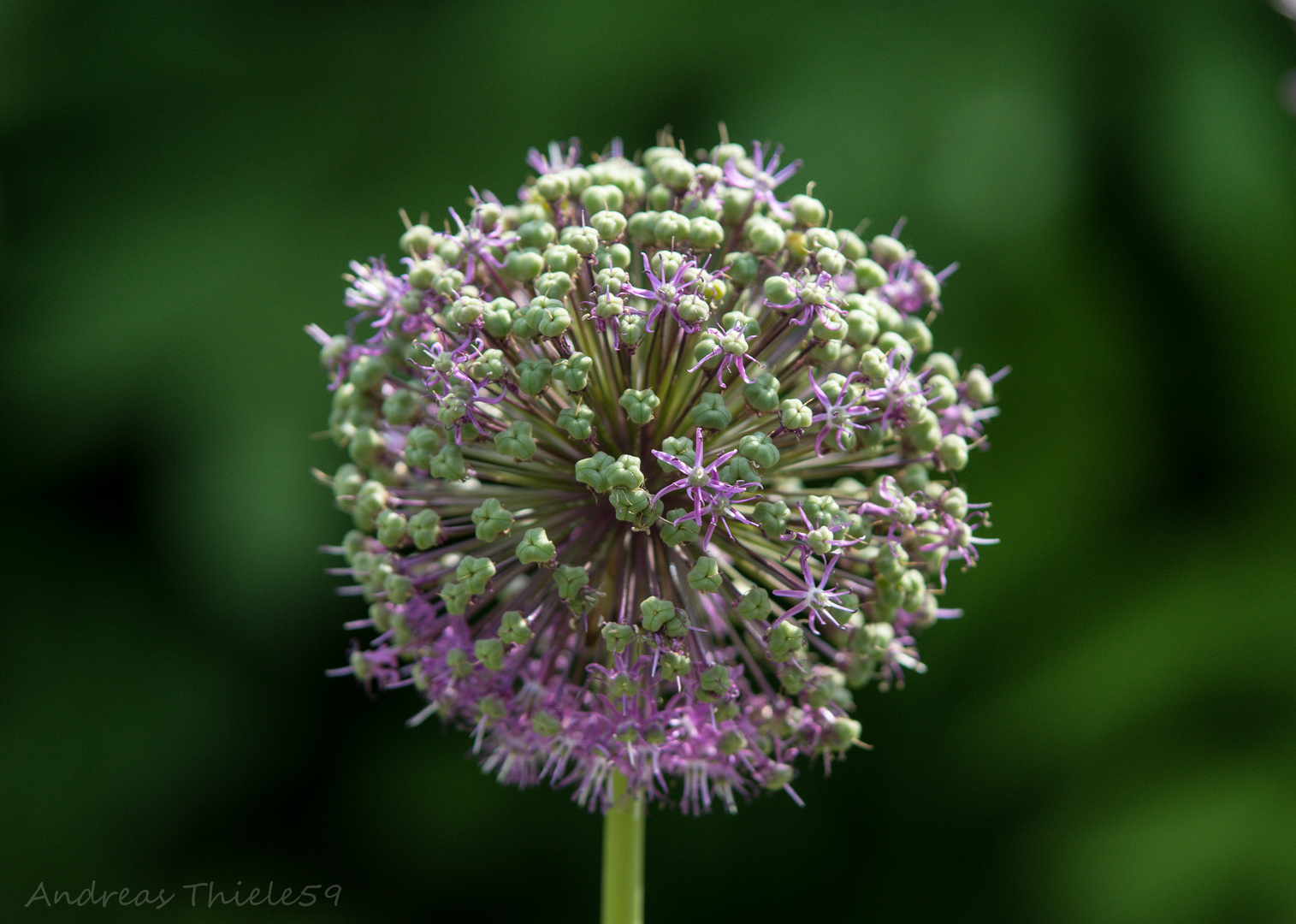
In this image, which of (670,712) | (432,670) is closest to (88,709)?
(432,670)

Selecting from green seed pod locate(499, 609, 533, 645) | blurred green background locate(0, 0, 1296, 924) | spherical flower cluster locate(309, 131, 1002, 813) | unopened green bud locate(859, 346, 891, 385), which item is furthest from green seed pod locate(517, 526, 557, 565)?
blurred green background locate(0, 0, 1296, 924)

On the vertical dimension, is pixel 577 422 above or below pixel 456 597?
above

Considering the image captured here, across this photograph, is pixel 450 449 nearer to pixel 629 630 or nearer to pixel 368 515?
pixel 368 515

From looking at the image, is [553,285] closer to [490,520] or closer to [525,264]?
[525,264]

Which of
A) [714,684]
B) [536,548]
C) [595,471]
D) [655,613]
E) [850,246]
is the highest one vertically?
[850,246]

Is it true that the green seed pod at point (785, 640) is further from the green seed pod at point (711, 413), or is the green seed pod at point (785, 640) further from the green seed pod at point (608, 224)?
the green seed pod at point (608, 224)

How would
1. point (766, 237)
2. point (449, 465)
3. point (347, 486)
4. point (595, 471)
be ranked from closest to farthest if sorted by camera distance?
point (595, 471)
point (449, 465)
point (766, 237)
point (347, 486)

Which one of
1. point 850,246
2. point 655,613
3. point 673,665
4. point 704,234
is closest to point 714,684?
point 673,665
